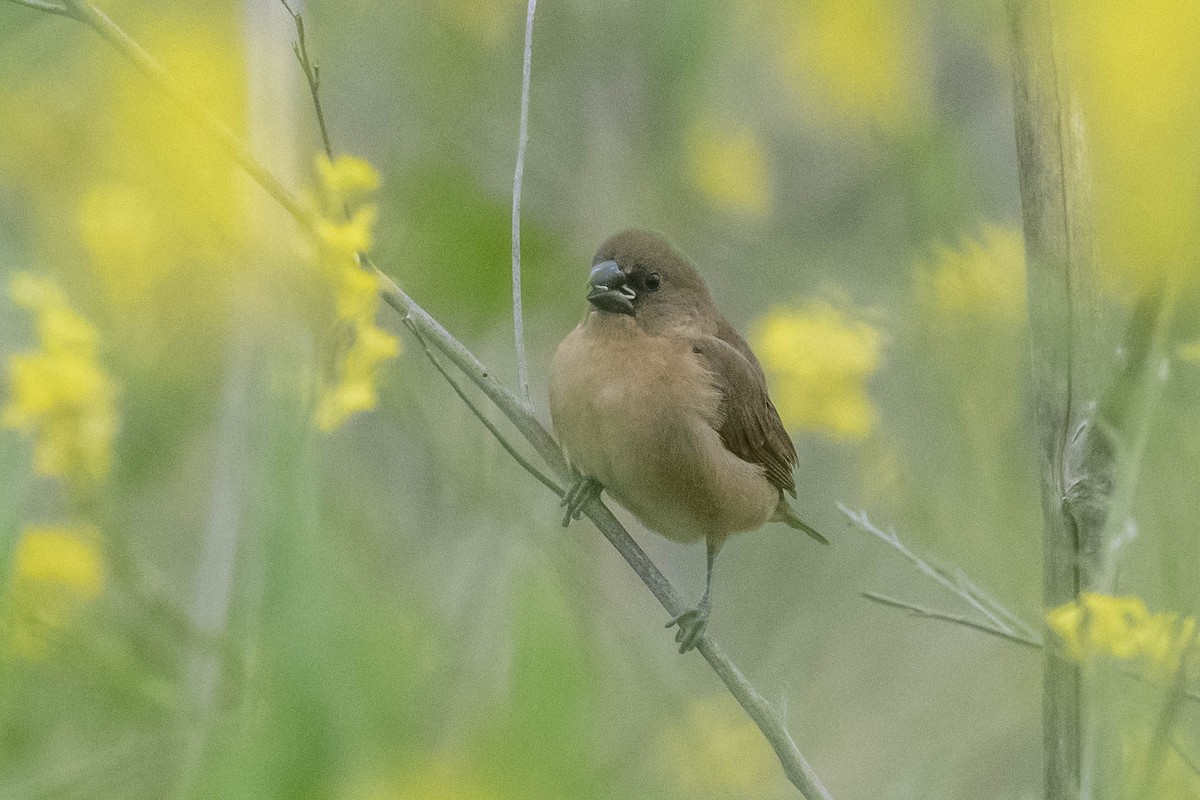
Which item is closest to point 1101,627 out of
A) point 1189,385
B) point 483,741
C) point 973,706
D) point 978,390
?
point 1189,385

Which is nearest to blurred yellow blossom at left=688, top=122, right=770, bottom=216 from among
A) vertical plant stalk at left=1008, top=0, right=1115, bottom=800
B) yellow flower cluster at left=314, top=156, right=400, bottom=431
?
vertical plant stalk at left=1008, top=0, right=1115, bottom=800

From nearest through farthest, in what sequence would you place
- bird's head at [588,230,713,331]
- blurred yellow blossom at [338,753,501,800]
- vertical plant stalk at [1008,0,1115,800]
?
blurred yellow blossom at [338,753,501,800] → vertical plant stalk at [1008,0,1115,800] → bird's head at [588,230,713,331]

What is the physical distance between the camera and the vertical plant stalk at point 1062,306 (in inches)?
66.1

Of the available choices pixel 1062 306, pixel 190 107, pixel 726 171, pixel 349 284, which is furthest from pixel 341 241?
pixel 726 171

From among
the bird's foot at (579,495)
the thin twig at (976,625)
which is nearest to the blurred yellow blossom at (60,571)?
the bird's foot at (579,495)

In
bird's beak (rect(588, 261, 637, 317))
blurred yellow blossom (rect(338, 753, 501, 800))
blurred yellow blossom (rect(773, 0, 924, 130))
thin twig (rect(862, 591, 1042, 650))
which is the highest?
blurred yellow blossom (rect(773, 0, 924, 130))

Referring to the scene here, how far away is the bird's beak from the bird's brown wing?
197 millimetres

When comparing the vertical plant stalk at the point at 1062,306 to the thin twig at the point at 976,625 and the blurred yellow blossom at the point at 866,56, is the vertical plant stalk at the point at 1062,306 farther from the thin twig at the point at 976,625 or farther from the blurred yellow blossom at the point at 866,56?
the blurred yellow blossom at the point at 866,56

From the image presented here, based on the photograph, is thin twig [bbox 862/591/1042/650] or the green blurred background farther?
thin twig [bbox 862/591/1042/650]

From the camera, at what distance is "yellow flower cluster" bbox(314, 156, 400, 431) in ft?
4.41

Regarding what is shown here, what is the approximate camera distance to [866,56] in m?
2.85

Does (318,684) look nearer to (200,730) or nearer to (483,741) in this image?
(483,741)

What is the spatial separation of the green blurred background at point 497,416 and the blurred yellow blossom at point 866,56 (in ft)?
0.04

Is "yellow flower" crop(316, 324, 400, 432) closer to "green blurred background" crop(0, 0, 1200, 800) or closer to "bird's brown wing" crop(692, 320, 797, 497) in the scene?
"green blurred background" crop(0, 0, 1200, 800)
